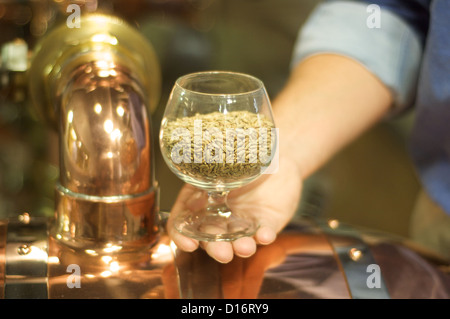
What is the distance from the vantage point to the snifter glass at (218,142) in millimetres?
563

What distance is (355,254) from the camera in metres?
0.64

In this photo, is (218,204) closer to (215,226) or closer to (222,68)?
(215,226)

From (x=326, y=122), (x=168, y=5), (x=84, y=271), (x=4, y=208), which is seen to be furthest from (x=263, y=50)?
(x=84, y=271)

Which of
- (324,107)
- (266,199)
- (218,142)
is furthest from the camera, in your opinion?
(324,107)

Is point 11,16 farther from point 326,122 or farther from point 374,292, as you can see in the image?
point 374,292

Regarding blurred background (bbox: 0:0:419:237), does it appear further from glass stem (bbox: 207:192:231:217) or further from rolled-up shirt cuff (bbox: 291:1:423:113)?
glass stem (bbox: 207:192:231:217)

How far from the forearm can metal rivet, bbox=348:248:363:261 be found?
14cm

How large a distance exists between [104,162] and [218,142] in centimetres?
11

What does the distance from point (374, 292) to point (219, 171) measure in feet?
0.62

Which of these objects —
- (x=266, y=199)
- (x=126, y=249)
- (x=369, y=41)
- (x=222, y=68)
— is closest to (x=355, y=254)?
(x=266, y=199)

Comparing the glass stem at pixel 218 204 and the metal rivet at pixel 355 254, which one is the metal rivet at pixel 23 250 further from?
the metal rivet at pixel 355 254

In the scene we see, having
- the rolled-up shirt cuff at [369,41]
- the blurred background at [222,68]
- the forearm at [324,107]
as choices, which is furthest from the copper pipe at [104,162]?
the blurred background at [222,68]

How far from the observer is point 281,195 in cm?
67

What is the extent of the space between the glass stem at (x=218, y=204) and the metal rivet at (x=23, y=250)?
7.2 inches
